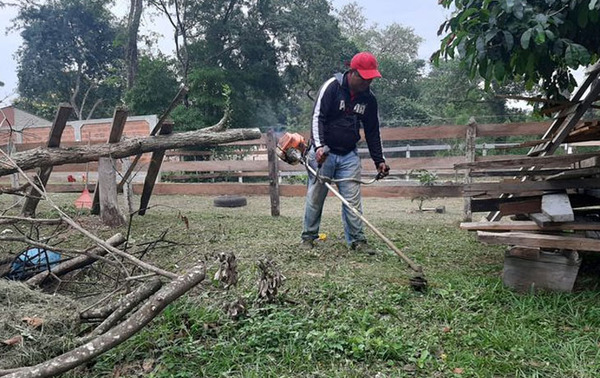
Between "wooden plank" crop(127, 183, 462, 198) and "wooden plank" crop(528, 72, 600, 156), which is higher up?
"wooden plank" crop(528, 72, 600, 156)

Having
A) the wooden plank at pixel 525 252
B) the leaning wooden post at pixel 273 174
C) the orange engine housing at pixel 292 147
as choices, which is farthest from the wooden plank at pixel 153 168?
the wooden plank at pixel 525 252

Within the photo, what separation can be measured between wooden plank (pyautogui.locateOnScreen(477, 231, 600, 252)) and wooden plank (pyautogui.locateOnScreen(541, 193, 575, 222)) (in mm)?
130

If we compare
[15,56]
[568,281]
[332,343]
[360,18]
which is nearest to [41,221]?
[332,343]

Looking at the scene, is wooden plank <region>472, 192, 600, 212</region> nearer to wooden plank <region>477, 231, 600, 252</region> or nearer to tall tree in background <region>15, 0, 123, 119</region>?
wooden plank <region>477, 231, 600, 252</region>

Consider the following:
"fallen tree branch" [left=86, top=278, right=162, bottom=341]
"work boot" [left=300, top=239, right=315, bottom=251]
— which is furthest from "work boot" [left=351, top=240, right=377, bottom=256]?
"fallen tree branch" [left=86, top=278, right=162, bottom=341]

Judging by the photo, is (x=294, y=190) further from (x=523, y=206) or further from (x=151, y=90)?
(x=151, y=90)

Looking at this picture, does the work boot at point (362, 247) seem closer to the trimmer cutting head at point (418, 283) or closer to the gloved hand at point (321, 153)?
the gloved hand at point (321, 153)

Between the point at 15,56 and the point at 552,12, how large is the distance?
1338 inches

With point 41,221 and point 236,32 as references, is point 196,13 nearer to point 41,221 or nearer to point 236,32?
point 236,32

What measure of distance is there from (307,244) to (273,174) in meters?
2.69

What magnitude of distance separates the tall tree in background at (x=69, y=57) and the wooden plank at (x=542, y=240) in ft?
87.9

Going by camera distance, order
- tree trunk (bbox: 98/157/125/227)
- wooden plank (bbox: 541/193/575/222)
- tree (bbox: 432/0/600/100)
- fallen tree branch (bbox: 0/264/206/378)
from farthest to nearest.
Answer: tree trunk (bbox: 98/157/125/227)
wooden plank (bbox: 541/193/575/222)
tree (bbox: 432/0/600/100)
fallen tree branch (bbox: 0/264/206/378)

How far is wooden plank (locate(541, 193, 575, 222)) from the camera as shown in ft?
8.98

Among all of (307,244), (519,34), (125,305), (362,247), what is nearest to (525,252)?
(519,34)
